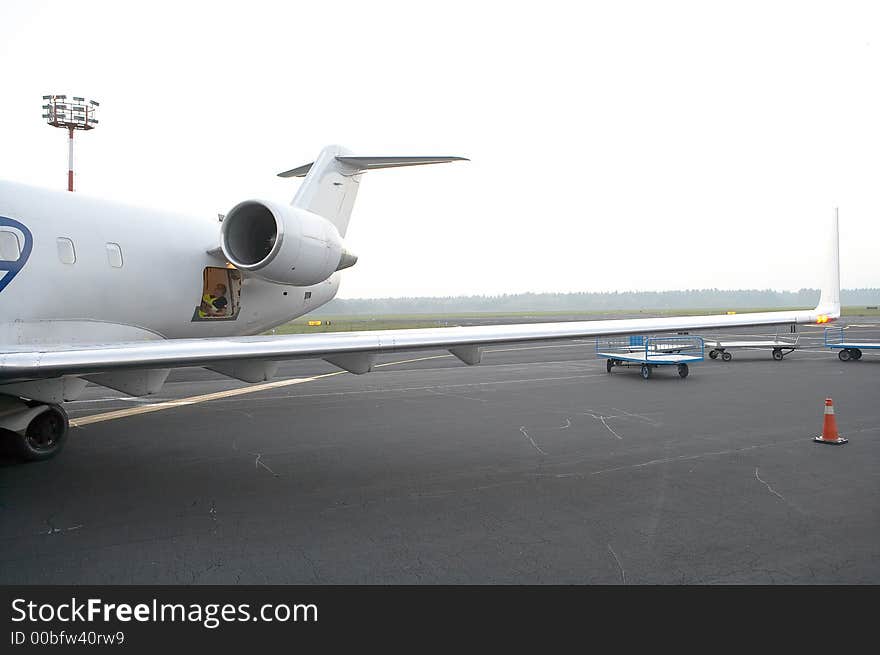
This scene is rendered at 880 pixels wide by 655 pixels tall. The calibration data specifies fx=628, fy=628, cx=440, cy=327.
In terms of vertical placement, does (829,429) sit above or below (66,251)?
below

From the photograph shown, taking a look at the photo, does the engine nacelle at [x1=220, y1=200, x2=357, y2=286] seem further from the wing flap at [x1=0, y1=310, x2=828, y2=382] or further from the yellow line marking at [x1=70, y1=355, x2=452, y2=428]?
the yellow line marking at [x1=70, y1=355, x2=452, y2=428]

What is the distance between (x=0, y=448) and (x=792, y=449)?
35.0 ft

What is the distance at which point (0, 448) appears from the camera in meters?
8.23

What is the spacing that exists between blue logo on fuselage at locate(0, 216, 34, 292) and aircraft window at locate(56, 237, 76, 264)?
341 mm

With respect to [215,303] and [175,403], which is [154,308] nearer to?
[215,303]

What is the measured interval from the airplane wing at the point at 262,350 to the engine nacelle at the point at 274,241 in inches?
81.7

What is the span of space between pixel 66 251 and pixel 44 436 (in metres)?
2.70

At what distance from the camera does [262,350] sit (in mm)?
6055

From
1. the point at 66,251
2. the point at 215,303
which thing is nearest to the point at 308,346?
the point at 66,251
